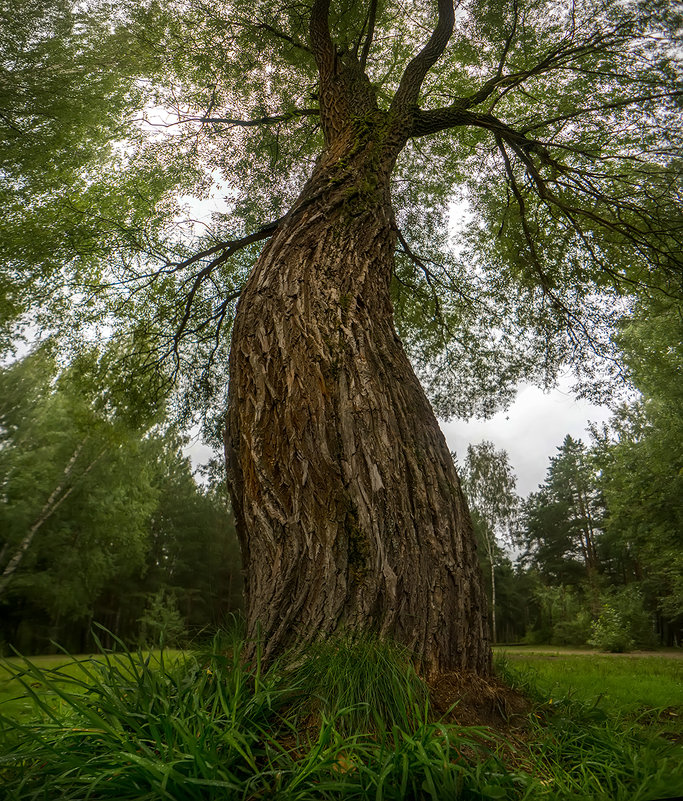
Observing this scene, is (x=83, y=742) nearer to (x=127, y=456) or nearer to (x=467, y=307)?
(x=467, y=307)

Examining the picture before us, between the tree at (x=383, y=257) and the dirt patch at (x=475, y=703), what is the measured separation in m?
0.10

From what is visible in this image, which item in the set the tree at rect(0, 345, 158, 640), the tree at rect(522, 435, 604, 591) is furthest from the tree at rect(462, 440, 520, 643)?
the tree at rect(0, 345, 158, 640)

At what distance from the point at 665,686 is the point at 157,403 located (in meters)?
6.64

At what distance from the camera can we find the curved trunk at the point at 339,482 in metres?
1.58

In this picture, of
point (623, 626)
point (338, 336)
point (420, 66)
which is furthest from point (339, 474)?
point (623, 626)

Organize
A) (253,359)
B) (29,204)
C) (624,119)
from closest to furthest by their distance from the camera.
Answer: (253,359)
(624,119)
(29,204)

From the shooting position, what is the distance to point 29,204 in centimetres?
488

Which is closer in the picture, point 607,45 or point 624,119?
point 607,45

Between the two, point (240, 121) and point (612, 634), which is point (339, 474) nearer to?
point (240, 121)

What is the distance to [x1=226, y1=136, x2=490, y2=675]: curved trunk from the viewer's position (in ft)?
5.19

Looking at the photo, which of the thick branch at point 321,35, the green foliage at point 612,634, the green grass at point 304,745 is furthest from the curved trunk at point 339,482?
the green foliage at point 612,634

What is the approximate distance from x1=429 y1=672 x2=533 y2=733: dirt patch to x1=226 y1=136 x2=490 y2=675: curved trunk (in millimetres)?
61

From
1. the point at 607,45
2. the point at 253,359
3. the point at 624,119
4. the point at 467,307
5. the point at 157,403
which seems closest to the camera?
the point at 253,359

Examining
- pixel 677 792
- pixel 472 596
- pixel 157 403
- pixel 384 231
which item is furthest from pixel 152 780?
pixel 157 403
